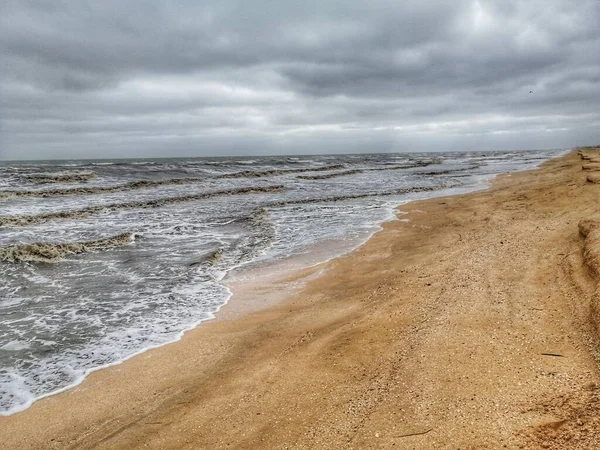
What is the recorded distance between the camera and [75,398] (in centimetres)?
443

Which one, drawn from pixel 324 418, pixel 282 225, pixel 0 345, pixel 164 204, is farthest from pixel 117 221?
pixel 324 418

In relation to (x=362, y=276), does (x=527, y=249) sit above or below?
above

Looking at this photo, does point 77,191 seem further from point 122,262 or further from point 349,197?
point 122,262

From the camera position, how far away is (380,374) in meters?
3.94

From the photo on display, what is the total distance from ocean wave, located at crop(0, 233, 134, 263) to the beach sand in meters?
6.78

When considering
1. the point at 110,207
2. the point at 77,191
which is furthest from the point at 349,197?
the point at 77,191

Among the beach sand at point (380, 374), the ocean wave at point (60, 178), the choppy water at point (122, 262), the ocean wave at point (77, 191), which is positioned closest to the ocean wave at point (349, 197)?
the choppy water at point (122, 262)

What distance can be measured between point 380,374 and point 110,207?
1989 centimetres

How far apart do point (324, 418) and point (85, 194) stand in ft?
91.5

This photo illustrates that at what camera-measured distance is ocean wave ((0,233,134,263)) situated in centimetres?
1062

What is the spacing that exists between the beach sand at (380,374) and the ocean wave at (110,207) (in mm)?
14251

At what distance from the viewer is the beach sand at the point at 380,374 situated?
307 cm

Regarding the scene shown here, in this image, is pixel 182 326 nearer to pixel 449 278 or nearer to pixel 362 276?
pixel 362 276

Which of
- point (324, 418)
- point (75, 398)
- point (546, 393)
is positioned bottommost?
point (75, 398)
